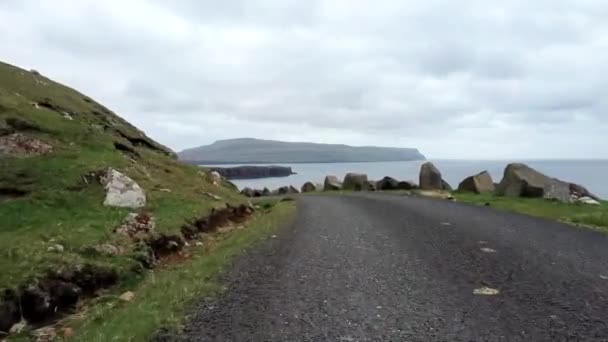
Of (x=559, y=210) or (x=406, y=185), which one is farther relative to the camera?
(x=406, y=185)

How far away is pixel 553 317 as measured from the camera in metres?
8.11

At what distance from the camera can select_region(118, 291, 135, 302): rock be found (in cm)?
1070

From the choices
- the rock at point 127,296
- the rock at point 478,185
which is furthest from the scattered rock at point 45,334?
the rock at point 478,185

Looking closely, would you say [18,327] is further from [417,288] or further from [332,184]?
[332,184]

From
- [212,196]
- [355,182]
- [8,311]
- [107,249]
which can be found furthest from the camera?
[355,182]

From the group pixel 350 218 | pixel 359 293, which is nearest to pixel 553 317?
pixel 359 293

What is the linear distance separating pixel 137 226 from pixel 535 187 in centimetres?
2375

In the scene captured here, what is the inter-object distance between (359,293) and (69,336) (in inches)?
217

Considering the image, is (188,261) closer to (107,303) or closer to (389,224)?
(107,303)

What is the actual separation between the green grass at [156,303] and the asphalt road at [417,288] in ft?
1.59

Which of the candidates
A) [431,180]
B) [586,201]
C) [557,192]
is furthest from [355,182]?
[586,201]

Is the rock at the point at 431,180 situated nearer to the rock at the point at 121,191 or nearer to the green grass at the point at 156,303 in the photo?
the rock at the point at 121,191

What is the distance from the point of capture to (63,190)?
17562mm

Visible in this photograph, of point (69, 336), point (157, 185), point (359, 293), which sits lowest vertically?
point (69, 336)
